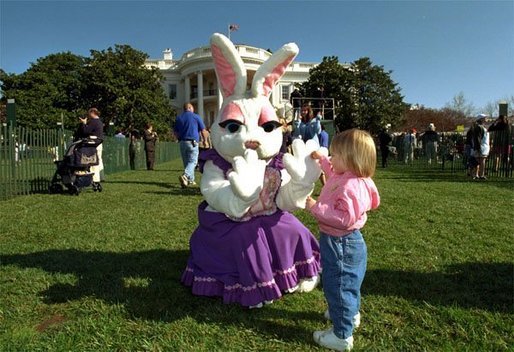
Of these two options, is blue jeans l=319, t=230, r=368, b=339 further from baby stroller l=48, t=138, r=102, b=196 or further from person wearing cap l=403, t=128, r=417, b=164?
person wearing cap l=403, t=128, r=417, b=164

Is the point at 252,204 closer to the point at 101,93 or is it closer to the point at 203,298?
the point at 203,298

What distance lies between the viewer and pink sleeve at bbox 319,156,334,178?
8.39ft

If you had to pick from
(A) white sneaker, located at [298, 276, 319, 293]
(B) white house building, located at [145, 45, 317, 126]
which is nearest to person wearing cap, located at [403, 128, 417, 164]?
(A) white sneaker, located at [298, 276, 319, 293]

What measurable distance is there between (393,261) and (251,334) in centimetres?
193

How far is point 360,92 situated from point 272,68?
42.8 metres

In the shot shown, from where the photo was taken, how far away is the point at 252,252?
2.85 meters

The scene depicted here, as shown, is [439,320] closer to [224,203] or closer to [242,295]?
[242,295]

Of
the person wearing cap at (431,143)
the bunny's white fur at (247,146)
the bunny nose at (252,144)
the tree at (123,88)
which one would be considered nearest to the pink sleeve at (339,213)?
the bunny's white fur at (247,146)

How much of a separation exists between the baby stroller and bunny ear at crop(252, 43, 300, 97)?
6.18 meters

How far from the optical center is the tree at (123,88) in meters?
38.0

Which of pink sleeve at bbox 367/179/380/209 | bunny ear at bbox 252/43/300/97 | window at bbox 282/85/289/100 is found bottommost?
pink sleeve at bbox 367/179/380/209

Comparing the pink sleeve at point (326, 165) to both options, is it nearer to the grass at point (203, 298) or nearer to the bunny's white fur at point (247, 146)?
the bunny's white fur at point (247, 146)

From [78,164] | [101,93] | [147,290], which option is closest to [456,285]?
[147,290]

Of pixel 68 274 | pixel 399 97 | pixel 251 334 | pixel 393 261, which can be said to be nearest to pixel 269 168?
pixel 251 334
